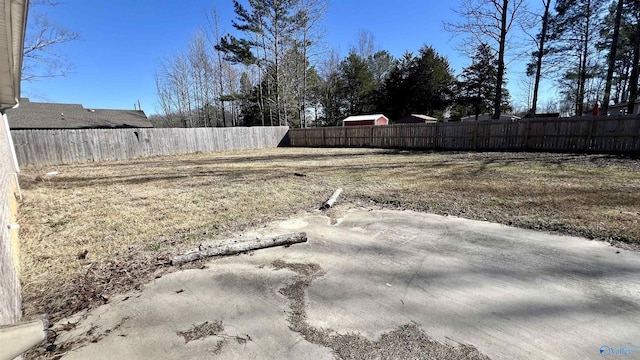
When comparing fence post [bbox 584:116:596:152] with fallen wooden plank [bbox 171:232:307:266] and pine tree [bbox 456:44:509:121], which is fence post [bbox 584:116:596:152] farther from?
pine tree [bbox 456:44:509:121]

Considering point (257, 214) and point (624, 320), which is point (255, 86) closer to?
point (257, 214)

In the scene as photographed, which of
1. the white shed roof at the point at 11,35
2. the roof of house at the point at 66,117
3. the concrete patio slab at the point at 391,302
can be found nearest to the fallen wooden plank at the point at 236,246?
the concrete patio slab at the point at 391,302

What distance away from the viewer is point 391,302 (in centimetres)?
206

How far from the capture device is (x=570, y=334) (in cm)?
169

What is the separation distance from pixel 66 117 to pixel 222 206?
2430 cm

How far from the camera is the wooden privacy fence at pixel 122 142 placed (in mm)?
11148

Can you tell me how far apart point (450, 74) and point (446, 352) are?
107ft

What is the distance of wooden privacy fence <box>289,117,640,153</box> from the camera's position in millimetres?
9914

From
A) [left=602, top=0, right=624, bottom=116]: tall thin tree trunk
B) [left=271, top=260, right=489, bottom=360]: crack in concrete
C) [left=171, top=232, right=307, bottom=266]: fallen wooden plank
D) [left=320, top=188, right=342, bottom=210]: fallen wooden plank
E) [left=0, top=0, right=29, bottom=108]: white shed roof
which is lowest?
[left=271, top=260, right=489, bottom=360]: crack in concrete

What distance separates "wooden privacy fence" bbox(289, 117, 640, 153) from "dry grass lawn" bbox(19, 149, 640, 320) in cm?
265

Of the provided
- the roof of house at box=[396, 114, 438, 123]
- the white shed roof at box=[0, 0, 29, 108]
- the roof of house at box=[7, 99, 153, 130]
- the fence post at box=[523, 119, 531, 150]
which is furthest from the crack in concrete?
the roof of house at box=[396, 114, 438, 123]

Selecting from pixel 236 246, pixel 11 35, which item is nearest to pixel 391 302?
pixel 236 246

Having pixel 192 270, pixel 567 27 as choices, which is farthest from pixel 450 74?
pixel 192 270

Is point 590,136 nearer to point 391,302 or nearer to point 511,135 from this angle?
point 511,135
